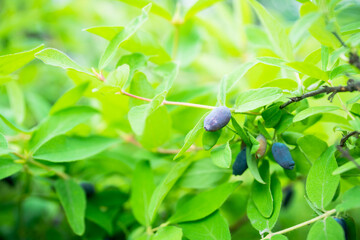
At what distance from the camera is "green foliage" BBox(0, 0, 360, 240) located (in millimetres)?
567

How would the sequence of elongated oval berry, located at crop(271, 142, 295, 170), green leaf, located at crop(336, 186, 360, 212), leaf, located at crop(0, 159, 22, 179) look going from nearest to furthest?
green leaf, located at crop(336, 186, 360, 212) → elongated oval berry, located at crop(271, 142, 295, 170) → leaf, located at crop(0, 159, 22, 179)

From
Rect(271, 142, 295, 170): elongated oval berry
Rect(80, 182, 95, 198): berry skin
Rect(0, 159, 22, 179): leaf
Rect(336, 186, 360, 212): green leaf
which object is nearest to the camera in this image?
Rect(336, 186, 360, 212): green leaf

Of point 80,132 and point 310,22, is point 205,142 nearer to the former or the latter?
point 310,22

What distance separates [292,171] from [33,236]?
91 cm

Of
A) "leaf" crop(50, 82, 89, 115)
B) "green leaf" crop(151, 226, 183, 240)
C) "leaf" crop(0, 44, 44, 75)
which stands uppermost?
"leaf" crop(0, 44, 44, 75)

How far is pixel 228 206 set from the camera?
3.37 feet

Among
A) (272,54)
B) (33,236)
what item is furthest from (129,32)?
(33,236)

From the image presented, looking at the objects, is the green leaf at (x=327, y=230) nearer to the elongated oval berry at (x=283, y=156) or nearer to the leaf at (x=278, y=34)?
the elongated oval berry at (x=283, y=156)

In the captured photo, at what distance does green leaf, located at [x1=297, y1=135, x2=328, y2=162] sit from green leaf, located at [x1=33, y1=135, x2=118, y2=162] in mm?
446

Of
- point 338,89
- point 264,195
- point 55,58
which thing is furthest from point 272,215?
point 55,58

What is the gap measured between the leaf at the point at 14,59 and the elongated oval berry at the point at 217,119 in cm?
33

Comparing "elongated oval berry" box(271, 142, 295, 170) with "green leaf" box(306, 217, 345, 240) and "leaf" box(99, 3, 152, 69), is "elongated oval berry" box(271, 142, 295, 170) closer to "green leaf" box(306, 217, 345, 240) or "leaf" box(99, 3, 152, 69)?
"green leaf" box(306, 217, 345, 240)

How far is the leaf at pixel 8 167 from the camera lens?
709 mm

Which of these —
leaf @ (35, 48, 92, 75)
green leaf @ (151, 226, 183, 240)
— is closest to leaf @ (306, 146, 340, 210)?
green leaf @ (151, 226, 183, 240)
